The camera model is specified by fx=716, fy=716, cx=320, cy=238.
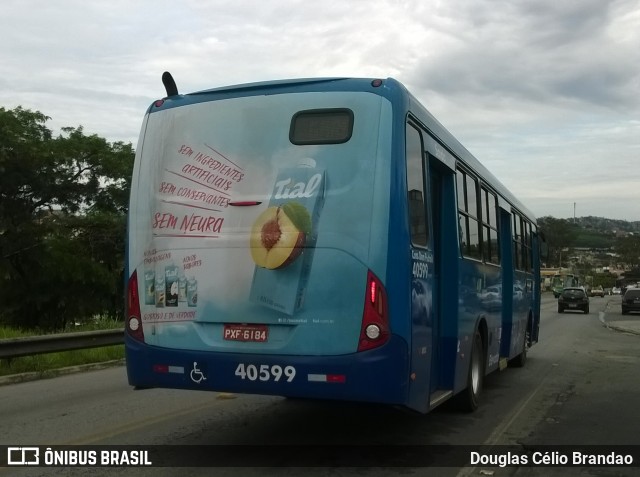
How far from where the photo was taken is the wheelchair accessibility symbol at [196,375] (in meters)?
5.88

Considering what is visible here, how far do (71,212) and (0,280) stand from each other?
3.73 meters

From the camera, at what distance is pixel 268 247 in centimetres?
581

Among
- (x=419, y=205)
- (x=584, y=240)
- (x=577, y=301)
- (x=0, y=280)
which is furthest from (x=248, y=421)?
(x=584, y=240)

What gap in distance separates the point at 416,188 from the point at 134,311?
268 centimetres

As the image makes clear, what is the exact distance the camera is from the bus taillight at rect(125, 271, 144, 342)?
6262 millimetres

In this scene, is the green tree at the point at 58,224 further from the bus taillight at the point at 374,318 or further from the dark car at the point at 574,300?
the dark car at the point at 574,300

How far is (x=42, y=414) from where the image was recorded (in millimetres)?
8305

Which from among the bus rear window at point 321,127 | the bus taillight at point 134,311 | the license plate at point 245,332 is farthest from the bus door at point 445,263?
the bus taillight at point 134,311

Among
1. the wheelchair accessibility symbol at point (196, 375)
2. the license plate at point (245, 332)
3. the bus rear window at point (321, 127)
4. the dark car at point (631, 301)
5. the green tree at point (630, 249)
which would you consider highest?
the green tree at point (630, 249)

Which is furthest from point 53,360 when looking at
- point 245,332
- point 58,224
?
point 58,224

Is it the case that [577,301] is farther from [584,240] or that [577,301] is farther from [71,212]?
[584,240]

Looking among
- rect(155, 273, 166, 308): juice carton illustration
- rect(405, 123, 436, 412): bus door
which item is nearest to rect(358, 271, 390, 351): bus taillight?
rect(405, 123, 436, 412): bus door

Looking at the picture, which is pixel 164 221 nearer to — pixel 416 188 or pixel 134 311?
pixel 134 311

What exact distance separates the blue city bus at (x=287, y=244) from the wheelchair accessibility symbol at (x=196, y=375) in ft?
0.04
